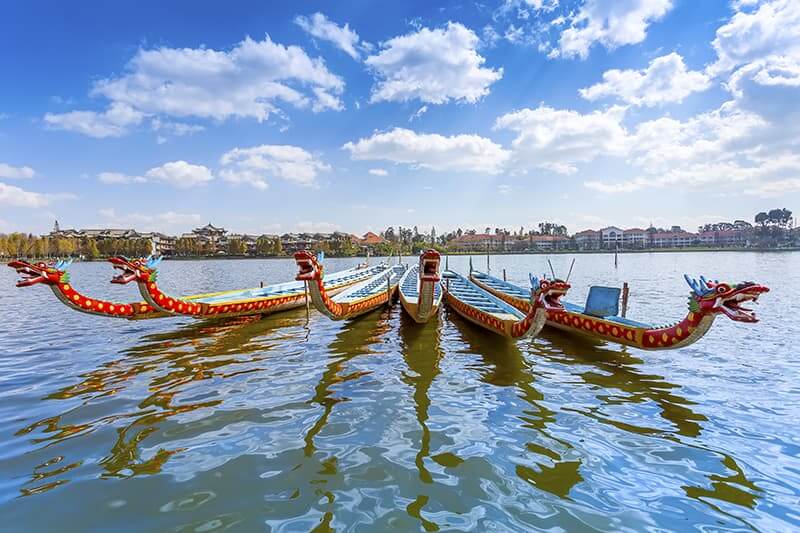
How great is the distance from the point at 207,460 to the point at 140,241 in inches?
5813

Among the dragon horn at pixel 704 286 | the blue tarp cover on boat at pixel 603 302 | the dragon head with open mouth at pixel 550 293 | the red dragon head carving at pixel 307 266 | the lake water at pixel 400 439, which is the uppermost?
the red dragon head carving at pixel 307 266

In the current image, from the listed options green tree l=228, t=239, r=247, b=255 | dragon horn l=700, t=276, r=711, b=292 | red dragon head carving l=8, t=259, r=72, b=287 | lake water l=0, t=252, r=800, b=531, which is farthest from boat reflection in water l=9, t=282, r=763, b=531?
green tree l=228, t=239, r=247, b=255

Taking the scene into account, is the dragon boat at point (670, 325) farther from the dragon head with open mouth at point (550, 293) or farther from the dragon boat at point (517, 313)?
the dragon boat at point (517, 313)

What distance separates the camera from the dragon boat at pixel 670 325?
701 centimetres

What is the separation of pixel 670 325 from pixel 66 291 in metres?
16.0

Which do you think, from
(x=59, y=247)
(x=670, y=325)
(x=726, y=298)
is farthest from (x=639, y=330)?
(x=59, y=247)

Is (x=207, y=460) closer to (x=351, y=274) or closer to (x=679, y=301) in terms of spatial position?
(x=679, y=301)

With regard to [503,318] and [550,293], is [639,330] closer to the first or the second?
[550,293]

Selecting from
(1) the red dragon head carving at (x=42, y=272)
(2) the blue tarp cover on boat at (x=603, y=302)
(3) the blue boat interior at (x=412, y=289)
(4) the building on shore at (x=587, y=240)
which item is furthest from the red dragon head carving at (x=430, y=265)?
(4) the building on shore at (x=587, y=240)

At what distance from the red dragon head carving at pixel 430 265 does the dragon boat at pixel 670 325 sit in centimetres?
324

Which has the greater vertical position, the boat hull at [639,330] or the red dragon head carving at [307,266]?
the red dragon head carving at [307,266]

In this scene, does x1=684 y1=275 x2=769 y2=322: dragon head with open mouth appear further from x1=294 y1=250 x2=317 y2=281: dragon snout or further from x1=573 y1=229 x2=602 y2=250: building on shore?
x1=573 y1=229 x2=602 y2=250: building on shore

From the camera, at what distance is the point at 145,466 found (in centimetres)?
514

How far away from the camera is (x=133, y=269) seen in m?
11.7
